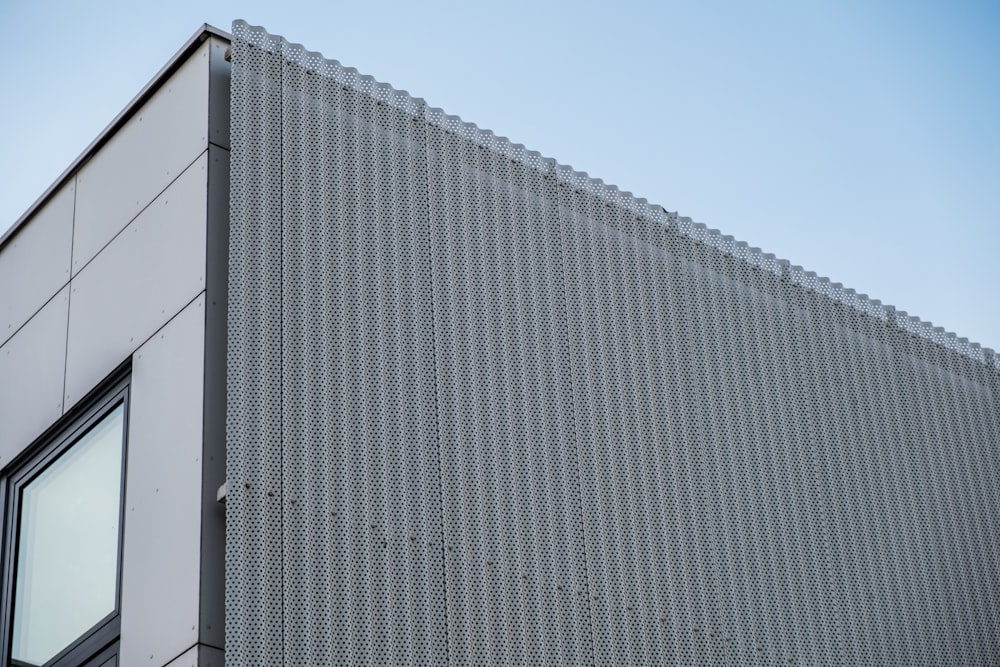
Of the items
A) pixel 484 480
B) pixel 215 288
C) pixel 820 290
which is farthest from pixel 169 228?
pixel 820 290

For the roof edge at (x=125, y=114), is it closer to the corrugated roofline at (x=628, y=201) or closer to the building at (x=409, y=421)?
the building at (x=409, y=421)

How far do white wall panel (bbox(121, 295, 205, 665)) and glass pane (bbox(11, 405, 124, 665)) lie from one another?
224 millimetres

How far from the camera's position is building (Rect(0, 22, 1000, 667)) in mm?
4031

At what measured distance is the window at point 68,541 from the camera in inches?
174

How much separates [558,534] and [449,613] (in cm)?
60

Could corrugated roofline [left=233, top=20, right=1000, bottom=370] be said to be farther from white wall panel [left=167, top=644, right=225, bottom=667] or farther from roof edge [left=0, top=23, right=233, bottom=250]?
white wall panel [left=167, top=644, right=225, bottom=667]

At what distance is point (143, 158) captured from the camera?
4.93m

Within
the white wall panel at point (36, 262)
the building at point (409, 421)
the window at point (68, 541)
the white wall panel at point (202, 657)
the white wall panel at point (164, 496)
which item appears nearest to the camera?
the white wall panel at point (202, 657)

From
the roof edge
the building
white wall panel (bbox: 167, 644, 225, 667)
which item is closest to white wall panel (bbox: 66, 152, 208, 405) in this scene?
the building

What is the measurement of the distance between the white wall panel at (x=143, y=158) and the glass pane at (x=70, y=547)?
78 cm

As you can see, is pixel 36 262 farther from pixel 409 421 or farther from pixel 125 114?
pixel 409 421

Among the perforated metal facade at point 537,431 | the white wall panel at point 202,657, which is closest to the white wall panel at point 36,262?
the perforated metal facade at point 537,431

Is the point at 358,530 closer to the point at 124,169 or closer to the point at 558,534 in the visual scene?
the point at 558,534

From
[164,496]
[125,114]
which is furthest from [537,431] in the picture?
[125,114]
